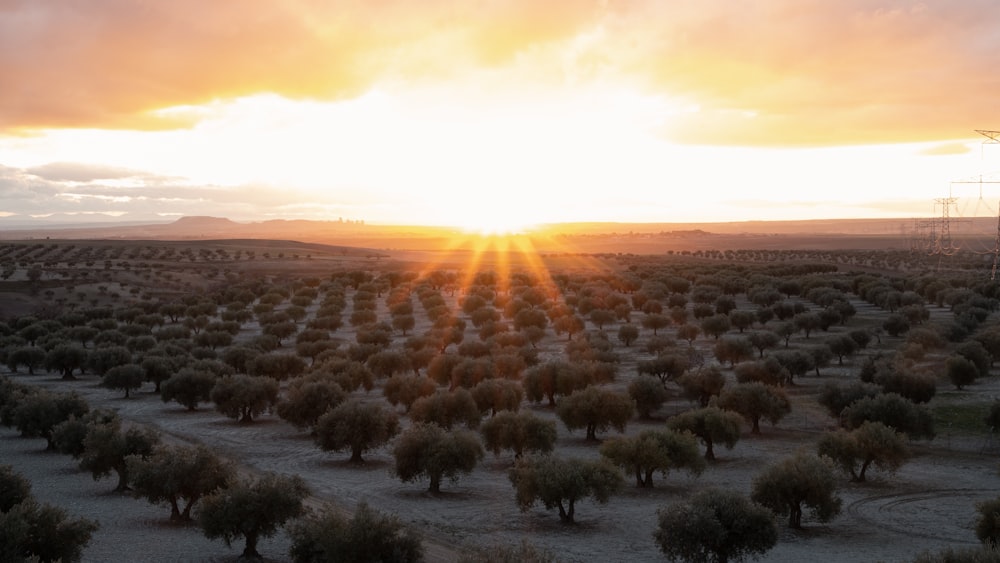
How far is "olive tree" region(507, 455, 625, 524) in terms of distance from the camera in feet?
89.0

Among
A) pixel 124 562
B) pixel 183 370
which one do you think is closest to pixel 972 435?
pixel 124 562

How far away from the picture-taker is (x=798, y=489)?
26531 mm

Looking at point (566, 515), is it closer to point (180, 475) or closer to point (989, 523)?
point (989, 523)

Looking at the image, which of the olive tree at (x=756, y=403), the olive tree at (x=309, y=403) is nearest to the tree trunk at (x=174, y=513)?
the olive tree at (x=309, y=403)

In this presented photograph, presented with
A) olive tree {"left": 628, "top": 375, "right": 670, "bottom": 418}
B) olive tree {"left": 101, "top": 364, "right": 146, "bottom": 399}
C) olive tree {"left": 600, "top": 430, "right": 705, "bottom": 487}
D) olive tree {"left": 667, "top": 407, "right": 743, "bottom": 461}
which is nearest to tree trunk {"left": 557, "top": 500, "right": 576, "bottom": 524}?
olive tree {"left": 600, "top": 430, "right": 705, "bottom": 487}

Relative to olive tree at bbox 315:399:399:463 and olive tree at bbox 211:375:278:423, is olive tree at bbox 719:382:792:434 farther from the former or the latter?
olive tree at bbox 211:375:278:423

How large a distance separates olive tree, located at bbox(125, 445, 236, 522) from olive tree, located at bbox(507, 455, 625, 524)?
32.2 ft

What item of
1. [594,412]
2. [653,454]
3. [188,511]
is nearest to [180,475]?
[188,511]

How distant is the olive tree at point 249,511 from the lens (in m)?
23.6

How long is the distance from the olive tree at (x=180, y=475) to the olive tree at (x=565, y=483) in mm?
9808

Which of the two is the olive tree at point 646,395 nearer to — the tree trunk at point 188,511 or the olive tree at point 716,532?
the olive tree at point 716,532

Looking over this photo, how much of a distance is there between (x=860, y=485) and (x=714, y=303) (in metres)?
63.8

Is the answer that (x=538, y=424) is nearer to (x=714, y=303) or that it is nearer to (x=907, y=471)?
(x=907, y=471)

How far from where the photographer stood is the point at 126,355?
189 ft
